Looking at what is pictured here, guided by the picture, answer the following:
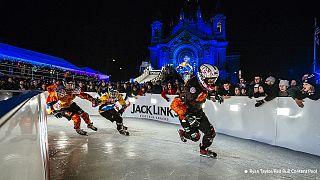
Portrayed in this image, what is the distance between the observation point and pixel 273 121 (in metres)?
7.28

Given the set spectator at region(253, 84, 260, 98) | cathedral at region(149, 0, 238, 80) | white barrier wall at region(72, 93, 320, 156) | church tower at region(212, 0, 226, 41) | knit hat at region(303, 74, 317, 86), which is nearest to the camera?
white barrier wall at region(72, 93, 320, 156)

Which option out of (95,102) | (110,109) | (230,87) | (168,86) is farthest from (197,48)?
(95,102)

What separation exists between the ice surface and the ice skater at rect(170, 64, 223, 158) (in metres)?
0.44

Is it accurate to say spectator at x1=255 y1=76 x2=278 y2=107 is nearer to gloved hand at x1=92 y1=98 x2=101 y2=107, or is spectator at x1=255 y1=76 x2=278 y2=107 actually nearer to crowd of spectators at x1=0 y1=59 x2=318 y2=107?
crowd of spectators at x1=0 y1=59 x2=318 y2=107

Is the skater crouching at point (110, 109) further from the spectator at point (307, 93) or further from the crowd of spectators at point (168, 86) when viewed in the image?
the spectator at point (307, 93)

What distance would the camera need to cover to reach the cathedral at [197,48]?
2505 inches

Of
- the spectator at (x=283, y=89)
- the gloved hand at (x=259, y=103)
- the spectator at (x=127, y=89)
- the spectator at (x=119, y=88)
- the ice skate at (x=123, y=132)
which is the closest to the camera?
the gloved hand at (x=259, y=103)

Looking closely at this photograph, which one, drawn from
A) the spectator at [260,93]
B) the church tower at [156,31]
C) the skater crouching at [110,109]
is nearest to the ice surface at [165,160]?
the skater crouching at [110,109]

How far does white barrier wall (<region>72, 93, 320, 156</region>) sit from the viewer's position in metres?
6.29

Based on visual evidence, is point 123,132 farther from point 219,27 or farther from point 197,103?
point 219,27

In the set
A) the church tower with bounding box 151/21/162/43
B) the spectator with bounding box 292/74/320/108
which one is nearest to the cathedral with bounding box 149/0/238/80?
the church tower with bounding box 151/21/162/43

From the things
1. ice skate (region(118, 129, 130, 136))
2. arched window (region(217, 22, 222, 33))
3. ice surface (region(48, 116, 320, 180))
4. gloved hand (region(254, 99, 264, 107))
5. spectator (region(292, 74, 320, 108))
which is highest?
arched window (region(217, 22, 222, 33))

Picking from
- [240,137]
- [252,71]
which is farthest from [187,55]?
[240,137]

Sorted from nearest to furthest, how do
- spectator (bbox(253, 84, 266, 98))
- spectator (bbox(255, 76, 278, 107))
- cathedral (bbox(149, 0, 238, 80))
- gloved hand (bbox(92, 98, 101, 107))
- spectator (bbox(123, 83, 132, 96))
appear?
spectator (bbox(255, 76, 278, 107)), spectator (bbox(253, 84, 266, 98)), gloved hand (bbox(92, 98, 101, 107)), spectator (bbox(123, 83, 132, 96)), cathedral (bbox(149, 0, 238, 80))
